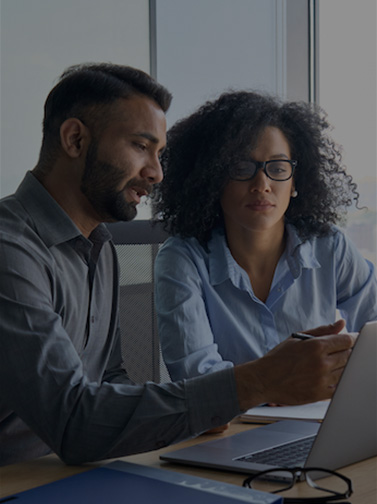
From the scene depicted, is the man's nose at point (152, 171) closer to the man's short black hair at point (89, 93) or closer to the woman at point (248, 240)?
the man's short black hair at point (89, 93)

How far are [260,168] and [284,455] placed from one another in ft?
3.11

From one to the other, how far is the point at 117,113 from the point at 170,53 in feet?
5.69

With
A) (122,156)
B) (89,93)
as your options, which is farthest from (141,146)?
(89,93)

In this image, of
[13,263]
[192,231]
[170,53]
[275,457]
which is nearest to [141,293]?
[192,231]

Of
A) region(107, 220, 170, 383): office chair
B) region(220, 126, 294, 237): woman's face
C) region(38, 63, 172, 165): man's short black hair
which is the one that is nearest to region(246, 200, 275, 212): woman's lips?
region(220, 126, 294, 237): woman's face

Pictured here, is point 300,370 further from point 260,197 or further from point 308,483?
point 260,197

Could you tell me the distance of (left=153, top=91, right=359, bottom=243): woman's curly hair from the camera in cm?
184

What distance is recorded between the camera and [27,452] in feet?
4.15

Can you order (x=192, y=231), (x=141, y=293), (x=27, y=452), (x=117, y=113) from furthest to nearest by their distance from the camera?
1. (x=192, y=231)
2. (x=141, y=293)
3. (x=117, y=113)
4. (x=27, y=452)

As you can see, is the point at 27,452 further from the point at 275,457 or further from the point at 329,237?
the point at 329,237

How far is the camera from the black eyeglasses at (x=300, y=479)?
837 millimetres

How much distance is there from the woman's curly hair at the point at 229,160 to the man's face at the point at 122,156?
0.38m

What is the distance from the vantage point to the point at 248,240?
1799mm

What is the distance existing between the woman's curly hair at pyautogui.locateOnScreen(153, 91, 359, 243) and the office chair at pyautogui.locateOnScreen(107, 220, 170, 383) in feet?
0.64
